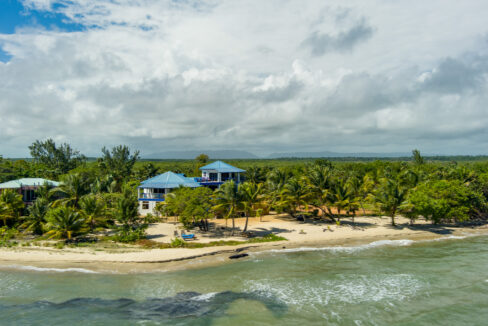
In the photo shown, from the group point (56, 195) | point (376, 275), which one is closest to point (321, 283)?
point (376, 275)

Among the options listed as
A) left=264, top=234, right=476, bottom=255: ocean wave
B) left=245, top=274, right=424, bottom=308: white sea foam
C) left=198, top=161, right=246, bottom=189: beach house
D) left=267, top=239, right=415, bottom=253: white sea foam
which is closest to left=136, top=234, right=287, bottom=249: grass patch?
left=264, top=234, right=476, bottom=255: ocean wave

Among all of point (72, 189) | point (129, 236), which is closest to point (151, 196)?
point (72, 189)

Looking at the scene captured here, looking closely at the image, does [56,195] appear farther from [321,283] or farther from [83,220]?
[321,283]

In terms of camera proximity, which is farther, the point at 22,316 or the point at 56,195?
the point at 56,195

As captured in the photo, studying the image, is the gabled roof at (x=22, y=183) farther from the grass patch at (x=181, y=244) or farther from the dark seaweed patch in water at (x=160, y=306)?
the dark seaweed patch in water at (x=160, y=306)

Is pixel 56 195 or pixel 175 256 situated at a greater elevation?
pixel 56 195

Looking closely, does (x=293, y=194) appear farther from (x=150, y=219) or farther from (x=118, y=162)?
(x=118, y=162)
